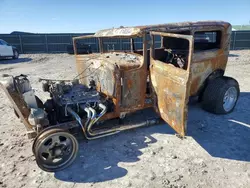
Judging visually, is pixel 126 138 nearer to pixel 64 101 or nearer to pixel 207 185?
pixel 64 101

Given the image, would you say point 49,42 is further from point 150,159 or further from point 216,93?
point 150,159

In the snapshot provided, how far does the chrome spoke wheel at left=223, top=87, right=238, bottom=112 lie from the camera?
4898 millimetres

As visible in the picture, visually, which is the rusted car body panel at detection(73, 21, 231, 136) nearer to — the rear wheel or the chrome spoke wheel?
the chrome spoke wheel

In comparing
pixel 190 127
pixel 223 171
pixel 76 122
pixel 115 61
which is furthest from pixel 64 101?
pixel 223 171

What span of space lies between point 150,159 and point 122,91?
1.27m

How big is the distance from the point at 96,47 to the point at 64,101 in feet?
48.9

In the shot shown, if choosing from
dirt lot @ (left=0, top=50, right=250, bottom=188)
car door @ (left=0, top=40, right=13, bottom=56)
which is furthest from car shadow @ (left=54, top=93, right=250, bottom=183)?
car door @ (left=0, top=40, right=13, bottom=56)

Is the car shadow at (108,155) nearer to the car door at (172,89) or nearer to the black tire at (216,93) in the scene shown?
the car door at (172,89)

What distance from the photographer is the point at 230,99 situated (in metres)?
5.03

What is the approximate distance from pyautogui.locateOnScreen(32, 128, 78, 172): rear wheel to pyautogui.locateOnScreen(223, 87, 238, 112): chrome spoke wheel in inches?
137

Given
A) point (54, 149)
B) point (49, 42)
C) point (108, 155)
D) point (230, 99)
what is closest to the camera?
point (54, 149)

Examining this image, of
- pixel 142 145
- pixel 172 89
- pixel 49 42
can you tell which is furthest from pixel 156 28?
pixel 49 42

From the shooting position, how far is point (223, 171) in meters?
3.12

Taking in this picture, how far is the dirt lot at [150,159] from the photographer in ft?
9.75
